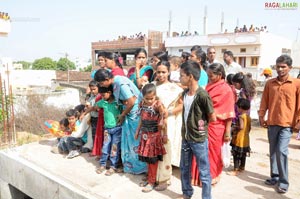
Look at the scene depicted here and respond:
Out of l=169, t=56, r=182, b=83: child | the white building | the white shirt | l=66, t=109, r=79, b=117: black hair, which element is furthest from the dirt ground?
the white building

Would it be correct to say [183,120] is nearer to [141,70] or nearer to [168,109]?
[168,109]

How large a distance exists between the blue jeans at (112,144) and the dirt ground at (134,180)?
0.24m

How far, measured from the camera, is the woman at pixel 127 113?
360cm

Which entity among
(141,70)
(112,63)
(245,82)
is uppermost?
(112,63)

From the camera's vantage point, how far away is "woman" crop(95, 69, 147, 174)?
3602 millimetres

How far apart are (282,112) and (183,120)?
4.09 ft

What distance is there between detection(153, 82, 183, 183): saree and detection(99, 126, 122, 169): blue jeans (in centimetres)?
81

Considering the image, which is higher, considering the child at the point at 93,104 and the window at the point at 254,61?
the window at the point at 254,61

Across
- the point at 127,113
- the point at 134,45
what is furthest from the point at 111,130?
the point at 134,45

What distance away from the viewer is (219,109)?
3176 mm

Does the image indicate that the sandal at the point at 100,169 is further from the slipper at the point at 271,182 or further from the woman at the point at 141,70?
the slipper at the point at 271,182

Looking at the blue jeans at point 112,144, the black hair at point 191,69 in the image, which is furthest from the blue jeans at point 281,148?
the blue jeans at point 112,144

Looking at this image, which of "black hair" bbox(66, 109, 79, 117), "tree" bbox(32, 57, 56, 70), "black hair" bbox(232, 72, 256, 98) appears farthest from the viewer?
"tree" bbox(32, 57, 56, 70)

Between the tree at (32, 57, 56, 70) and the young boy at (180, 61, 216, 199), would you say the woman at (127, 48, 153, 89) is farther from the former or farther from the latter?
the tree at (32, 57, 56, 70)
